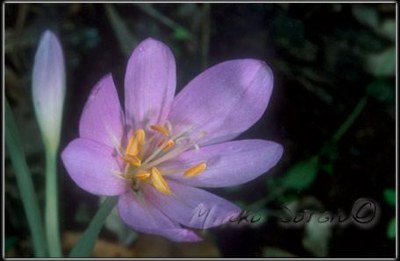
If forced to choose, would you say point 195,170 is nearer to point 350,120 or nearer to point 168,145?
point 168,145

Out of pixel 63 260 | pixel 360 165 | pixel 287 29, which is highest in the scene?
pixel 287 29

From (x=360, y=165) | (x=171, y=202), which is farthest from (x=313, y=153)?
(x=171, y=202)

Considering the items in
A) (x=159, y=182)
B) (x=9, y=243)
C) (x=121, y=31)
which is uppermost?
(x=121, y=31)

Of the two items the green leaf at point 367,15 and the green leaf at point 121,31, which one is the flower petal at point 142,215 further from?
the green leaf at point 367,15

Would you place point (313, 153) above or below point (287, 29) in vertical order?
below

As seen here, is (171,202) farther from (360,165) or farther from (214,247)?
(360,165)

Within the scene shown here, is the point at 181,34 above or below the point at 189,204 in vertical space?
above

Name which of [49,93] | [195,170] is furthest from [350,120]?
[49,93]
